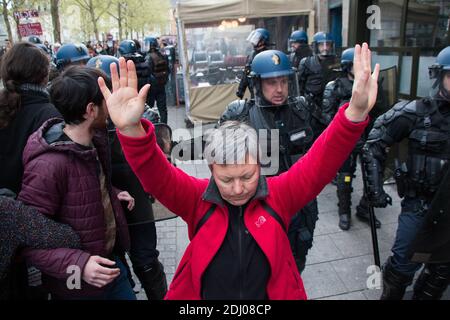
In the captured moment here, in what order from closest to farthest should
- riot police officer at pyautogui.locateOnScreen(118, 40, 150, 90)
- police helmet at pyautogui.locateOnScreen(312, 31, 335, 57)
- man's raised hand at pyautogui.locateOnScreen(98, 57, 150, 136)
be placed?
man's raised hand at pyautogui.locateOnScreen(98, 57, 150, 136) < police helmet at pyautogui.locateOnScreen(312, 31, 335, 57) < riot police officer at pyautogui.locateOnScreen(118, 40, 150, 90)

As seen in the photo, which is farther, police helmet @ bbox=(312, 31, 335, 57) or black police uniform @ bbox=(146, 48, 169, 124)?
black police uniform @ bbox=(146, 48, 169, 124)

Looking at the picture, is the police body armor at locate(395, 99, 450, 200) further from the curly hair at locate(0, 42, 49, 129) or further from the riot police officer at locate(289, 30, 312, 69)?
the riot police officer at locate(289, 30, 312, 69)

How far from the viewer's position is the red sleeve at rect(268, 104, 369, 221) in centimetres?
148

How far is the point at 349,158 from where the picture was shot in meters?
4.54

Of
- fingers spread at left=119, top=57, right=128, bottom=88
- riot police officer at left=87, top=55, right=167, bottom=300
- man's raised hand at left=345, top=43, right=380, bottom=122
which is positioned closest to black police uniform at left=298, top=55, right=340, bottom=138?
riot police officer at left=87, top=55, right=167, bottom=300

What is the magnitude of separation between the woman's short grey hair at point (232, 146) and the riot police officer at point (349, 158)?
3097 millimetres

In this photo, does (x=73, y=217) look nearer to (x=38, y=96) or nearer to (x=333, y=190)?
(x=38, y=96)

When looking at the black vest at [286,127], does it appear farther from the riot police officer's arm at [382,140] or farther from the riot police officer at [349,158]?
the riot police officer at [349,158]

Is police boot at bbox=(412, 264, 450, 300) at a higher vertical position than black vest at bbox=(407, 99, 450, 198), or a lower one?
lower

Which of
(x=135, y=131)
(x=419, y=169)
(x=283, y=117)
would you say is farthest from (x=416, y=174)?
(x=135, y=131)

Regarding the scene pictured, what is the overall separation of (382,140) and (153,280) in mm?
1917

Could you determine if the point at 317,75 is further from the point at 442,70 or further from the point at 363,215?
the point at 442,70

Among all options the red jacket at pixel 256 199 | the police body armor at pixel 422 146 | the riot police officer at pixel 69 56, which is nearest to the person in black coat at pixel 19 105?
the red jacket at pixel 256 199
